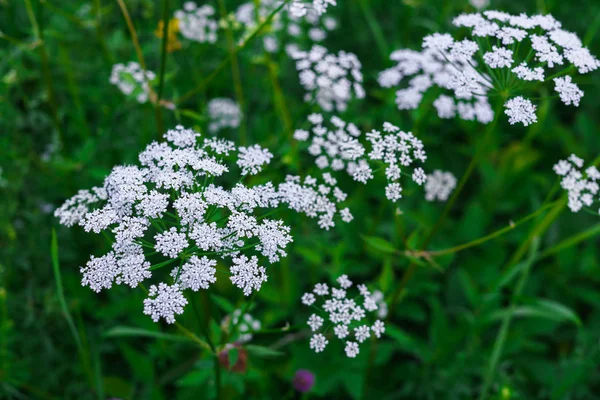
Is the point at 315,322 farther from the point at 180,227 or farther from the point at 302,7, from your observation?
the point at 302,7

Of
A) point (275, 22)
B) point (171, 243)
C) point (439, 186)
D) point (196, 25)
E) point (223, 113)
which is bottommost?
point (223, 113)

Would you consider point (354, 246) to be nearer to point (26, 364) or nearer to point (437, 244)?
point (437, 244)

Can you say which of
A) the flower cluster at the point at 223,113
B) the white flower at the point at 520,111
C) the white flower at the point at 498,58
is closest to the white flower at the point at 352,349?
the white flower at the point at 520,111

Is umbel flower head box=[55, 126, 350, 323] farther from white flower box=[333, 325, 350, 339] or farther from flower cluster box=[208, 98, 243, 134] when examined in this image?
flower cluster box=[208, 98, 243, 134]

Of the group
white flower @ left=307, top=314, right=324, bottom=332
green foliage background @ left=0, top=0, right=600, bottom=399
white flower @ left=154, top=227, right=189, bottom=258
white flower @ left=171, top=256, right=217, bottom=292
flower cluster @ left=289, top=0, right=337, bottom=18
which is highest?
flower cluster @ left=289, top=0, right=337, bottom=18

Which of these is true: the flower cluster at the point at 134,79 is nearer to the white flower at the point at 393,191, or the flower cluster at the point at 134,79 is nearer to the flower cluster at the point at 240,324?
the flower cluster at the point at 240,324

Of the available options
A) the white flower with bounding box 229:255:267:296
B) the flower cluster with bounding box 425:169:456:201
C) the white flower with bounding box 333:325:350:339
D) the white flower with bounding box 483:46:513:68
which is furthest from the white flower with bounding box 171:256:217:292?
the flower cluster with bounding box 425:169:456:201

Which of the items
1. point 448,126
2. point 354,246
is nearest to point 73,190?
point 354,246

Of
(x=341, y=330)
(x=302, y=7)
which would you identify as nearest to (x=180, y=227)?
(x=341, y=330)
